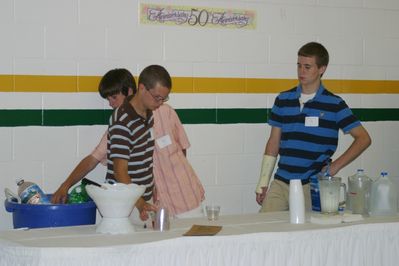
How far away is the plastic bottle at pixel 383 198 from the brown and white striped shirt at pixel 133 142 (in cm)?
121

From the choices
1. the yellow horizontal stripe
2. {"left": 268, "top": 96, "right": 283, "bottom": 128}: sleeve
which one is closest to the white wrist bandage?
{"left": 268, "top": 96, "right": 283, "bottom": 128}: sleeve

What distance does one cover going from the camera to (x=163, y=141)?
15.1 feet

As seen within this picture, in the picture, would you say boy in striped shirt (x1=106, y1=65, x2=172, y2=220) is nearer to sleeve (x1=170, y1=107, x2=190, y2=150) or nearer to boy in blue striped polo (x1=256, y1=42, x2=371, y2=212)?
sleeve (x1=170, y1=107, x2=190, y2=150)

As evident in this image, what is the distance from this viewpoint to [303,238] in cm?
349

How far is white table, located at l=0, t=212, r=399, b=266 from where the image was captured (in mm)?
3070

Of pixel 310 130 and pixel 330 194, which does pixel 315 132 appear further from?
pixel 330 194

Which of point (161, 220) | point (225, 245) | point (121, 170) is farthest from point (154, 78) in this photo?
point (225, 245)

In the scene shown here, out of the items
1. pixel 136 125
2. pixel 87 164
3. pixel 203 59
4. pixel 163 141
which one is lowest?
pixel 87 164

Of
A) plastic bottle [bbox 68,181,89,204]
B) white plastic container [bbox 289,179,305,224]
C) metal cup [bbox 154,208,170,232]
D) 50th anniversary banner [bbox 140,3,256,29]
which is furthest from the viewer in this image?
50th anniversary banner [bbox 140,3,256,29]

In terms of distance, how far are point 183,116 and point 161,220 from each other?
183 centimetres

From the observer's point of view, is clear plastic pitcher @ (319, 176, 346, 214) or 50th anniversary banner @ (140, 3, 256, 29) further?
50th anniversary banner @ (140, 3, 256, 29)

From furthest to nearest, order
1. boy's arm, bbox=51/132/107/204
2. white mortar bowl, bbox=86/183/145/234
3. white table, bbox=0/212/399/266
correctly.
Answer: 1. boy's arm, bbox=51/132/107/204
2. white mortar bowl, bbox=86/183/145/234
3. white table, bbox=0/212/399/266

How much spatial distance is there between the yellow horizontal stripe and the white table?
147 cm

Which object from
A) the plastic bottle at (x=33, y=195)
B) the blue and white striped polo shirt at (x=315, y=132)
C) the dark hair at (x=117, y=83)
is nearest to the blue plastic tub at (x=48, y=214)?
the plastic bottle at (x=33, y=195)
